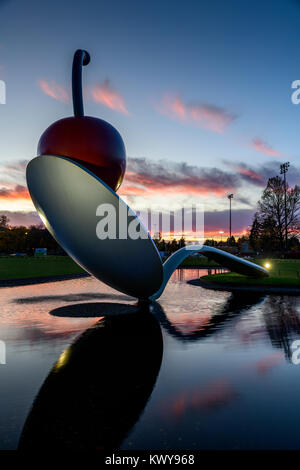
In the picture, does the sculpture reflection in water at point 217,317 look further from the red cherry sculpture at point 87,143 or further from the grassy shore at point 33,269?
the grassy shore at point 33,269

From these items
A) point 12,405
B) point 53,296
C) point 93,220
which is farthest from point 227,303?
point 12,405

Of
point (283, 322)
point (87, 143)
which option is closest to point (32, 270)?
point (87, 143)

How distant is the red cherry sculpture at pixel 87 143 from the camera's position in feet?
26.8

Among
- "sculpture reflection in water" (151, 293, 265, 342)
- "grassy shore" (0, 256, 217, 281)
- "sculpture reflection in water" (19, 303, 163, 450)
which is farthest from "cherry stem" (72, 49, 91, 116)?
"grassy shore" (0, 256, 217, 281)

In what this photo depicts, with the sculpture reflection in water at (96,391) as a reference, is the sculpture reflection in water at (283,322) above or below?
below

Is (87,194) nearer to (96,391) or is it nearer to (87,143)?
(87,143)

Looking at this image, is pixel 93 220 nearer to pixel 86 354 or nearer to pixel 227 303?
pixel 86 354

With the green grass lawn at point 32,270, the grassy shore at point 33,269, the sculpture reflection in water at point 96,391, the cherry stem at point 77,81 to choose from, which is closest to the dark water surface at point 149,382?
the sculpture reflection in water at point 96,391

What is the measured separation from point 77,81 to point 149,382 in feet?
26.9

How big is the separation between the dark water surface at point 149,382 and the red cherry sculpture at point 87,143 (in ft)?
13.3

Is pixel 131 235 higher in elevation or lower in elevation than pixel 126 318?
higher

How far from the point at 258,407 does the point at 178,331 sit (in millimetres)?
3903

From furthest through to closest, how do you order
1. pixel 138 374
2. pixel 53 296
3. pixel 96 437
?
pixel 53 296, pixel 138 374, pixel 96 437

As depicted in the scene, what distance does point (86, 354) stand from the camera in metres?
5.84
